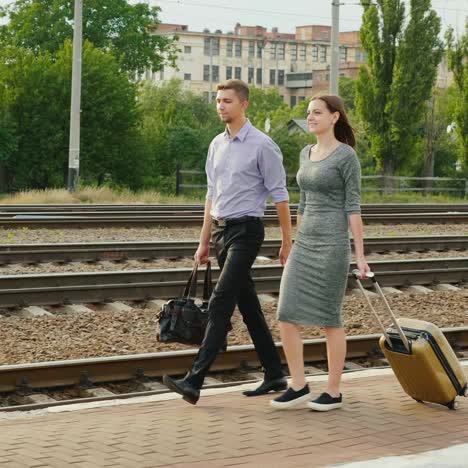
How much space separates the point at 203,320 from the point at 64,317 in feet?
13.0

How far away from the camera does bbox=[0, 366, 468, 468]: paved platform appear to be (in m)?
5.99

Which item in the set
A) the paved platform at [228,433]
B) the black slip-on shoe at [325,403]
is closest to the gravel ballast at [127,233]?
the paved platform at [228,433]

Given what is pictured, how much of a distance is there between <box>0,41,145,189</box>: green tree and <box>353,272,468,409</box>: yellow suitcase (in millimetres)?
34252

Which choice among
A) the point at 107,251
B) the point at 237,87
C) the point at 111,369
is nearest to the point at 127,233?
the point at 107,251

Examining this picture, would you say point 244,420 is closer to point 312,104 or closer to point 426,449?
point 426,449

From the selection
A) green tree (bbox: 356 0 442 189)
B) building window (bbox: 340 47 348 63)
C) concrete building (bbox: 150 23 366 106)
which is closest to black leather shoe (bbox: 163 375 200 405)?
green tree (bbox: 356 0 442 189)

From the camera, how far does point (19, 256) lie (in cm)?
1580

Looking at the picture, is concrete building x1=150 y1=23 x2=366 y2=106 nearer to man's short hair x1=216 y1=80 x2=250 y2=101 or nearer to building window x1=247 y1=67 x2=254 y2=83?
building window x1=247 y1=67 x2=254 y2=83

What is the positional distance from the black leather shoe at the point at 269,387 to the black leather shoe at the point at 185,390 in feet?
2.01

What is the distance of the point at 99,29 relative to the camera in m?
66.8

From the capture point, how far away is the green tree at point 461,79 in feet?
150

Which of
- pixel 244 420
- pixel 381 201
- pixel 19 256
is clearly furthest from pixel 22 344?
pixel 381 201

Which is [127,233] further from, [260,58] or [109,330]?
[260,58]

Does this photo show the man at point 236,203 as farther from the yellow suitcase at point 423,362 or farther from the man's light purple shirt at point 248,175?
Result: the yellow suitcase at point 423,362
